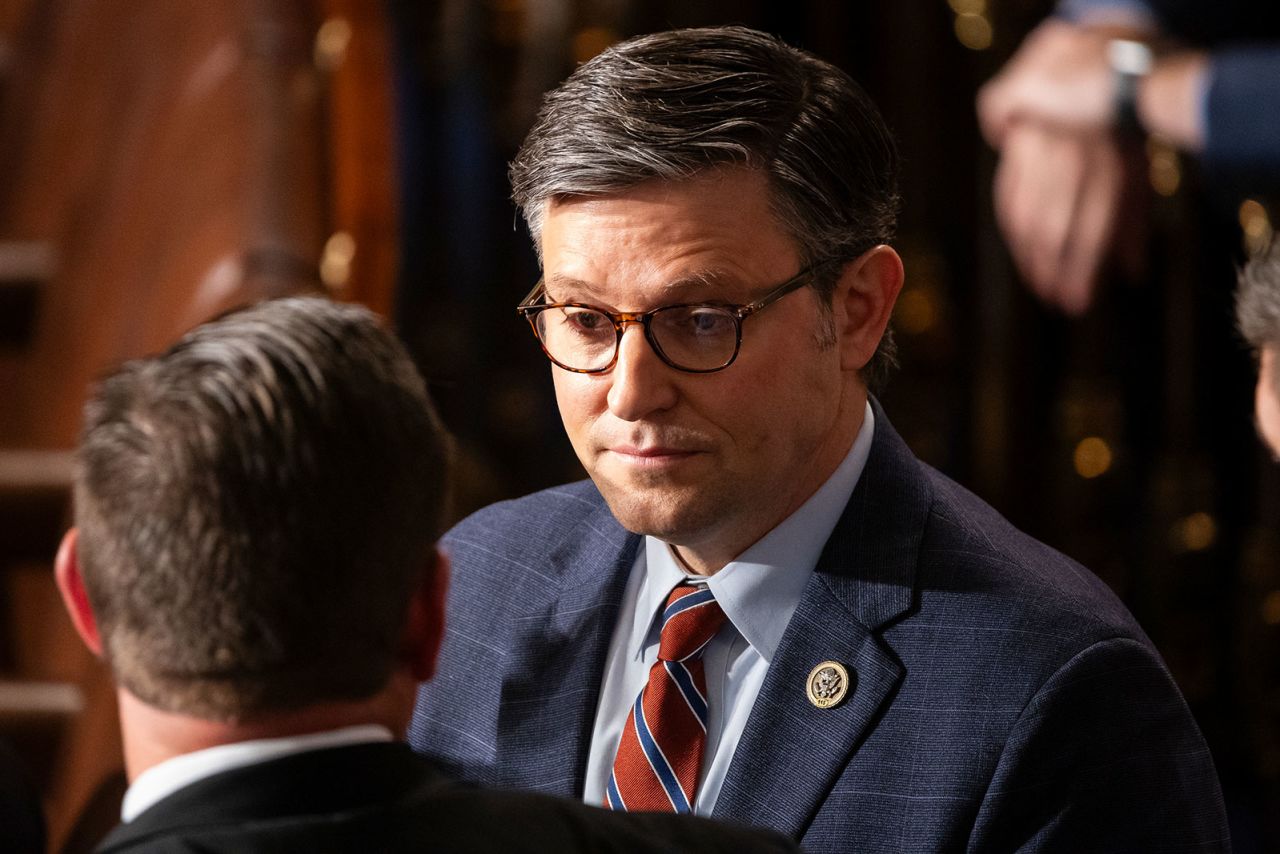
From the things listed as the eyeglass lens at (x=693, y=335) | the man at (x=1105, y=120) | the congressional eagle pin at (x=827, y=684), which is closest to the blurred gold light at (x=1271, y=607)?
the man at (x=1105, y=120)

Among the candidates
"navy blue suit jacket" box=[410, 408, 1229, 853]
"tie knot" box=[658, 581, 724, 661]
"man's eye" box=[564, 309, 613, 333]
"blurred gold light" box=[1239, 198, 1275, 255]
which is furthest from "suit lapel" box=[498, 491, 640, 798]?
"blurred gold light" box=[1239, 198, 1275, 255]

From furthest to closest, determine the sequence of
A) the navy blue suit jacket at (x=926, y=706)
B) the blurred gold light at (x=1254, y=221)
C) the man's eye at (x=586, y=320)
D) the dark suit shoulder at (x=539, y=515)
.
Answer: the blurred gold light at (x=1254, y=221), the dark suit shoulder at (x=539, y=515), the man's eye at (x=586, y=320), the navy blue suit jacket at (x=926, y=706)

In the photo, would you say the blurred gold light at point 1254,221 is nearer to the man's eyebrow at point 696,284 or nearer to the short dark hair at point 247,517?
the man's eyebrow at point 696,284

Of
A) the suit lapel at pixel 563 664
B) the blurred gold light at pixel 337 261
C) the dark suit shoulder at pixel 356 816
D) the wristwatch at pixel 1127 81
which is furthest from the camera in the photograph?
the wristwatch at pixel 1127 81

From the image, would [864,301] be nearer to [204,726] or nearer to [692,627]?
[692,627]

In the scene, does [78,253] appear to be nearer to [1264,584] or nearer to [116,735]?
[116,735]

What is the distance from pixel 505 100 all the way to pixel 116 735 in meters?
1.88

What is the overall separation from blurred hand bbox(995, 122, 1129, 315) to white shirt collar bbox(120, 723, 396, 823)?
1541mm

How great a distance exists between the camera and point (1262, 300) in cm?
151

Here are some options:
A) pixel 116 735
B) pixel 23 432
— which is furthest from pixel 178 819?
pixel 23 432

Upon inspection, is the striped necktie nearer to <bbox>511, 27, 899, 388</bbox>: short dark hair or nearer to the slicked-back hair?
<bbox>511, 27, 899, 388</bbox>: short dark hair

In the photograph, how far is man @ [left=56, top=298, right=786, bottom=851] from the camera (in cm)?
101

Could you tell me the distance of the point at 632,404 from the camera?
57.5 inches

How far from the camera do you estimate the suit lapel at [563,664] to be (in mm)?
1609
